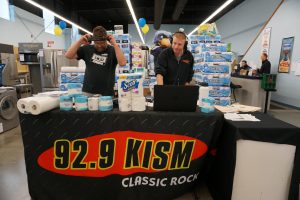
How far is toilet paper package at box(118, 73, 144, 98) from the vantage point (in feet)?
5.87

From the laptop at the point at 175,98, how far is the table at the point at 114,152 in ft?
0.23

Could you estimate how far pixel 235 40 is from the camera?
1158 cm

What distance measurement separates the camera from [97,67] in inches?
97.0

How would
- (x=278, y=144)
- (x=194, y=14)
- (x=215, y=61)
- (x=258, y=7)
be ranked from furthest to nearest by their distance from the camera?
(x=194, y=14) < (x=258, y=7) < (x=215, y=61) < (x=278, y=144)

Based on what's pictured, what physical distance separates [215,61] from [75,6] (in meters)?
9.34

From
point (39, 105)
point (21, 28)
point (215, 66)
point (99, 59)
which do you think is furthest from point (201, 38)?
point (21, 28)

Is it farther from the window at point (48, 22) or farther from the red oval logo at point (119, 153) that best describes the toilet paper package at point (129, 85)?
the window at point (48, 22)

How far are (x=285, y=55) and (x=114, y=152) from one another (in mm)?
7476

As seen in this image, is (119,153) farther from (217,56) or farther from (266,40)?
(266,40)

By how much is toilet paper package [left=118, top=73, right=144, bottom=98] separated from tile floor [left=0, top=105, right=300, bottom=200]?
1.17m

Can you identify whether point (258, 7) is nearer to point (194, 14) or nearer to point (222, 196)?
point (194, 14)

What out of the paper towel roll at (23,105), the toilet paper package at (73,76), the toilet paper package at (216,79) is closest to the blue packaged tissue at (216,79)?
the toilet paper package at (216,79)

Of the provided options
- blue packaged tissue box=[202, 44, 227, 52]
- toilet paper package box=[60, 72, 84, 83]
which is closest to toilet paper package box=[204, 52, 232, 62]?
blue packaged tissue box=[202, 44, 227, 52]

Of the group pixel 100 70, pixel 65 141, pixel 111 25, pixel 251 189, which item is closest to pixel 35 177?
pixel 65 141
